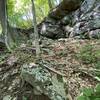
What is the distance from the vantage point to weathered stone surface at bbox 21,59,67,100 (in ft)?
10.5

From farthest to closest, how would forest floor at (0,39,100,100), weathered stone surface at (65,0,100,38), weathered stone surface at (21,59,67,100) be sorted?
weathered stone surface at (65,0,100,38) < forest floor at (0,39,100,100) < weathered stone surface at (21,59,67,100)

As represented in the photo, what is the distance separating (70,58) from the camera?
4.33 m

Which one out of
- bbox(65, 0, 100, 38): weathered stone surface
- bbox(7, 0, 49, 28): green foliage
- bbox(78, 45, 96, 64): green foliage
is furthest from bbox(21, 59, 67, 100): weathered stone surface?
bbox(7, 0, 49, 28): green foliage

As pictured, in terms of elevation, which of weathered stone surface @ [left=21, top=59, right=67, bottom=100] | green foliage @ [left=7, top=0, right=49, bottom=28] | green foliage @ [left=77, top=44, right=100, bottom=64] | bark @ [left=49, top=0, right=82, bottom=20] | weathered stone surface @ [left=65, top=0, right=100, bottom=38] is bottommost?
weathered stone surface @ [left=21, top=59, right=67, bottom=100]

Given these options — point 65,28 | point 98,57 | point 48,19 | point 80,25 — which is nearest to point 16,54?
point 98,57

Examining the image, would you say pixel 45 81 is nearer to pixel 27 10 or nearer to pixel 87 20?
pixel 87 20

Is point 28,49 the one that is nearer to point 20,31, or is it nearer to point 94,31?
point 94,31

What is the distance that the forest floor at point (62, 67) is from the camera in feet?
11.4

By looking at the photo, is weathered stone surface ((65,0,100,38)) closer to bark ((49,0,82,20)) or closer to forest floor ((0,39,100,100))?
bark ((49,0,82,20))

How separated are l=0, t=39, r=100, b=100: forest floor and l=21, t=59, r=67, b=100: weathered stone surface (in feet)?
0.41

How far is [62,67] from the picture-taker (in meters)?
3.89

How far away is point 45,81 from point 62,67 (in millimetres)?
592

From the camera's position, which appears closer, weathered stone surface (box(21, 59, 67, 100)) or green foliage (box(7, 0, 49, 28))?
weathered stone surface (box(21, 59, 67, 100))

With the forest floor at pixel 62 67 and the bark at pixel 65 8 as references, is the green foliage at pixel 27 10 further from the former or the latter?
the forest floor at pixel 62 67
